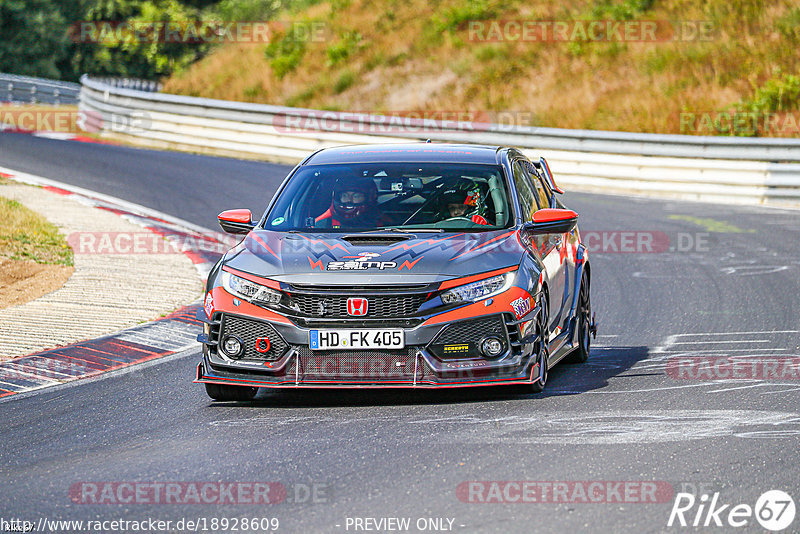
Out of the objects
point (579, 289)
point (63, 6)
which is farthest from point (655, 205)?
point (63, 6)

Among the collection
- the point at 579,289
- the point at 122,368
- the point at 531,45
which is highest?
the point at 531,45

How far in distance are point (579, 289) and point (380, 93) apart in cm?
2324

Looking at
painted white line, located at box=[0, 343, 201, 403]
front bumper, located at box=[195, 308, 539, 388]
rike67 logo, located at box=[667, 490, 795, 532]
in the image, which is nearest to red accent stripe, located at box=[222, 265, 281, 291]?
front bumper, located at box=[195, 308, 539, 388]

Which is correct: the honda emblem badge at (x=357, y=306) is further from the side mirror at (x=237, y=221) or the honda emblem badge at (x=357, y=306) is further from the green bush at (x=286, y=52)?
the green bush at (x=286, y=52)

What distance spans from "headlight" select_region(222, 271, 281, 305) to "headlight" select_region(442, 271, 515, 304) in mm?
1076

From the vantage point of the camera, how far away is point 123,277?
13055 millimetres

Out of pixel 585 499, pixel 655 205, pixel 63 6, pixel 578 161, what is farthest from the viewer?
pixel 63 6

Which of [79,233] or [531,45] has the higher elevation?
[531,45]

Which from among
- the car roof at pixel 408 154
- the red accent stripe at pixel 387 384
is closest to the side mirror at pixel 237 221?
the car roof at pixel 408 154

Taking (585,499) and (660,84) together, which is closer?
(585,499)

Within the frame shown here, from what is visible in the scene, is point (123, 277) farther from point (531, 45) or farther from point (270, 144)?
point (531, 45)

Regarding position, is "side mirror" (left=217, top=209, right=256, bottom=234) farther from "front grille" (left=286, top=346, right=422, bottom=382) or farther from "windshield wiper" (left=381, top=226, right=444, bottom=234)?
"front grille" (left=286, top=346, right=422, bottom=382)

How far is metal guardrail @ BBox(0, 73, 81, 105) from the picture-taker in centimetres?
3725

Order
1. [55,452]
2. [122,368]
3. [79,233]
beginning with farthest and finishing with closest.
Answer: [79,233] → [122,368] → [55,452]
